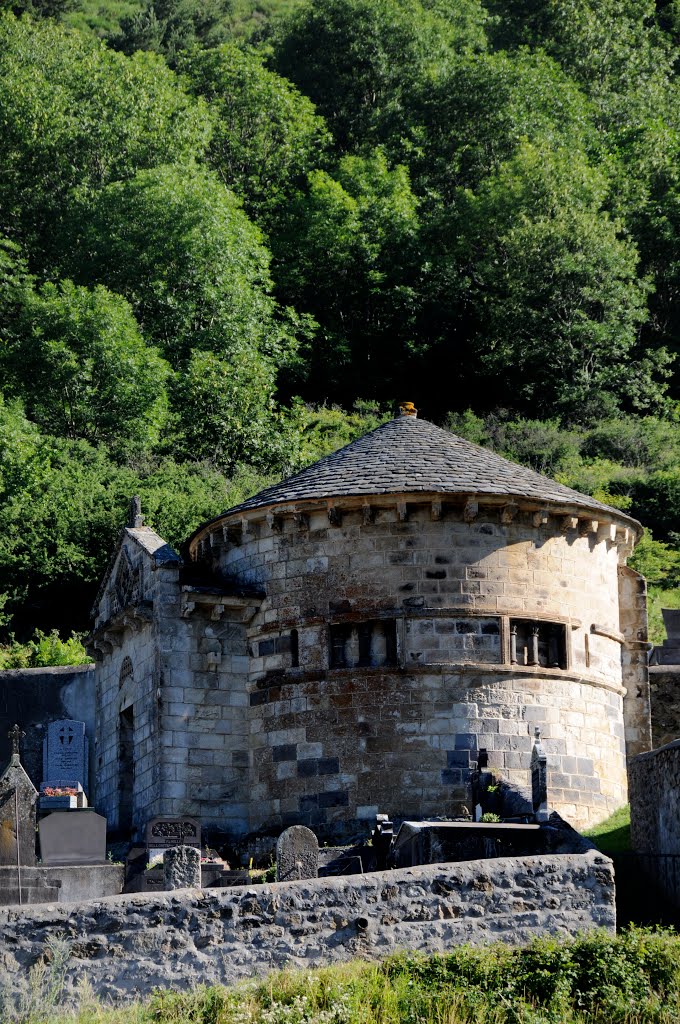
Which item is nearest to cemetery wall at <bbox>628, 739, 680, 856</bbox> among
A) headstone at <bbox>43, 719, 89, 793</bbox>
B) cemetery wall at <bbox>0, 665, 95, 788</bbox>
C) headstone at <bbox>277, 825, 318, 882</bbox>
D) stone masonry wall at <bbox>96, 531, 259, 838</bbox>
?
headstone at <bbox>277, 825, 318, 882</bbox>

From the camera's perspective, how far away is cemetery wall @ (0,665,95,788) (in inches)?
1287

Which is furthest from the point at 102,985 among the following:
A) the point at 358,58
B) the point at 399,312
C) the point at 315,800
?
the point at 358,58

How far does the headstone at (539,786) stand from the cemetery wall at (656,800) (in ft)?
3.80

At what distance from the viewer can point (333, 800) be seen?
2539 cm

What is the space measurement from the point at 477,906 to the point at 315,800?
7.63 m

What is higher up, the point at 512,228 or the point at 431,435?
the point at 512,228

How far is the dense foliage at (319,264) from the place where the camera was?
5250 cm

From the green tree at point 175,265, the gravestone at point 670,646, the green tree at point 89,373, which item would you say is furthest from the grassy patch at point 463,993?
the green tree at point 175,265

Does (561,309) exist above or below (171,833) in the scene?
above

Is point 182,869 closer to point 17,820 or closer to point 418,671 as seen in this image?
point 17,820

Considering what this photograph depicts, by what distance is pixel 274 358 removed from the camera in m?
61.8

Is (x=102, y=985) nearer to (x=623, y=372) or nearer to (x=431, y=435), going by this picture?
(x=431, y=435)

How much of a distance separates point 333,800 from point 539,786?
3784 millimetres

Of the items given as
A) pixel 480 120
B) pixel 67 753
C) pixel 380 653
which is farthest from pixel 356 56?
pixel 380 653
